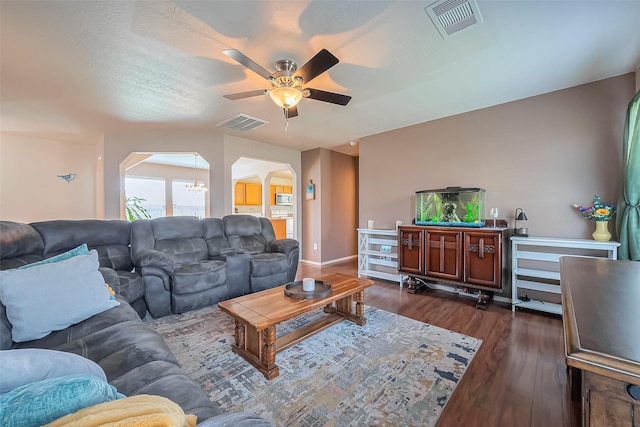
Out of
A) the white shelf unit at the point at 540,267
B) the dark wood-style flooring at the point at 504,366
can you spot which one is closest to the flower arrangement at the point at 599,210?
the white shelf unit at the point at 540,267

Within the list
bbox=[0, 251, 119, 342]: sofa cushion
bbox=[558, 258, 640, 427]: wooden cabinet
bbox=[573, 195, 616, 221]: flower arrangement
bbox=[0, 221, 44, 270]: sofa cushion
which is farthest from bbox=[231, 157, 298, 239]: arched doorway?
bbox=[558, 258, 640, 427]: wooden cabinet

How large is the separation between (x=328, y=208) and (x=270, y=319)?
395 centimetres

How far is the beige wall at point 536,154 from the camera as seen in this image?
2547 mm

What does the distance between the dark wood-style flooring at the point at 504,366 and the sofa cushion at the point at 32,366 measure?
1619mm

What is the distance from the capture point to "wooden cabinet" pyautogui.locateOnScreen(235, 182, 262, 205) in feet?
25.1

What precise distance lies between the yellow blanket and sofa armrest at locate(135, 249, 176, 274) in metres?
2.39

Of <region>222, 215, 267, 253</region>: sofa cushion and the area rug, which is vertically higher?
<region>222, 215, 267, 253</region>: sofa cushion

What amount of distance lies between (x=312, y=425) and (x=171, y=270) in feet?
6.76

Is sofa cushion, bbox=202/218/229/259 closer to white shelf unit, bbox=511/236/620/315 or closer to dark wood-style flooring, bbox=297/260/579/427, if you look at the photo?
dark wood-style flooring, bbox=297/260/579/427

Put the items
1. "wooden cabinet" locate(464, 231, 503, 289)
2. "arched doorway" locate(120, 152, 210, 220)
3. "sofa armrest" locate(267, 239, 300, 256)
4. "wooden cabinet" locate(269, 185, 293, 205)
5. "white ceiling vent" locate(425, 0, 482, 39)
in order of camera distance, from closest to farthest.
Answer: "white ceiling vent" locate(425, 0, 482, 39), "wooden cabinet" locate(464, 231, 503, 289), "sofa armrest" locate(267, 239, 300, 256), "arched doorway" locate(120, 152, 210, 220), "wooden cabinet" locate(269, 185, 293, 205)

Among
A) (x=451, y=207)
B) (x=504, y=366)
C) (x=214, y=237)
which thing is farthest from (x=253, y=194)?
(x=504, y=366)

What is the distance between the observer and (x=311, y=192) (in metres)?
5.44

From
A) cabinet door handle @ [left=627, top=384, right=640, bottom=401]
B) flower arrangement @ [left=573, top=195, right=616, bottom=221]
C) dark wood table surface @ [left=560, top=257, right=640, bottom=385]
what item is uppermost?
flower arrangement @ [left=573, top=195, right=616, bottom=221]

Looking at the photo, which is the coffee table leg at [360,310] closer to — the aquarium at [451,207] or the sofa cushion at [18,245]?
the aquarium at [451,207]
